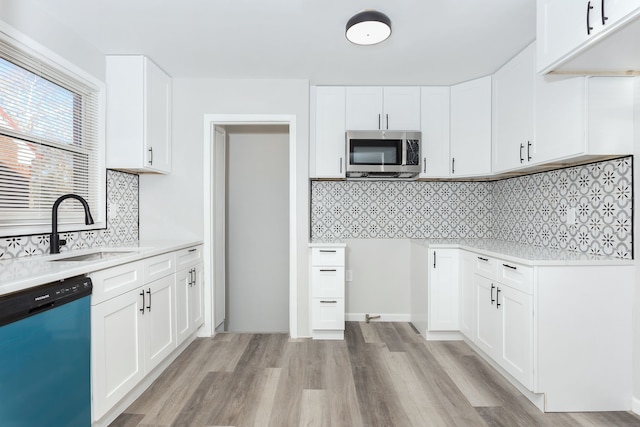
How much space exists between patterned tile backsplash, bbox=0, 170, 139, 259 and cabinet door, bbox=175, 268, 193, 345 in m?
0.58

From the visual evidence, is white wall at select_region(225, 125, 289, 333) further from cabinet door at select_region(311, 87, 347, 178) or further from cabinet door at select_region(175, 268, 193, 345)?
cabinet door at select_region(175, 268, 193, 345)

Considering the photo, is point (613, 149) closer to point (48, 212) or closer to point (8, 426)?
point (8, 426)

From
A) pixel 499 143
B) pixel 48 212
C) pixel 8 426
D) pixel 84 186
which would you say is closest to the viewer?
pixel 8 426

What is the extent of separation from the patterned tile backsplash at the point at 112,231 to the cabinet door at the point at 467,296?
9.41 feet

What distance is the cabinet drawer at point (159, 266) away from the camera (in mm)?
2246

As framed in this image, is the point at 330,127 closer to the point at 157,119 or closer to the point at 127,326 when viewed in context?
the point at 157,119

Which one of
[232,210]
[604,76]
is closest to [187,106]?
[232,210]

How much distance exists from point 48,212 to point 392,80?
286cm

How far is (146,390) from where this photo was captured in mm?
2262

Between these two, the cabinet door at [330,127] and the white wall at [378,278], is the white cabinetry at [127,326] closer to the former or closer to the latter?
the cabinet door at [330,127]

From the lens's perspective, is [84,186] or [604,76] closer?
[604,76]

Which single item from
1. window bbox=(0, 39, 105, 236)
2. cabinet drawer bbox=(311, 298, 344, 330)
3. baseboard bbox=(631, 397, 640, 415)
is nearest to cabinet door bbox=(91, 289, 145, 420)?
window bbox=(0, 39, 105, 236)

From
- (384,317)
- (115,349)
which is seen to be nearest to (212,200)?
(115,349)

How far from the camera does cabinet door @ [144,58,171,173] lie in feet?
9.18
